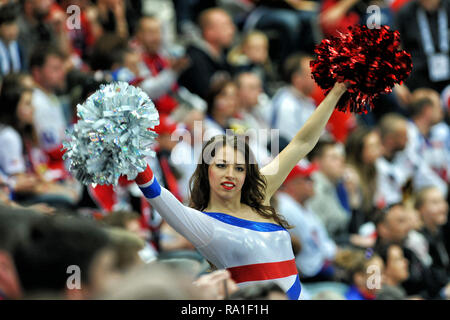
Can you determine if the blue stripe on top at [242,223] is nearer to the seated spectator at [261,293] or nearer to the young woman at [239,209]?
the young woman at [239,209]

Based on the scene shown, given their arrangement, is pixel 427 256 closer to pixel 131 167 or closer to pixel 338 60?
pixel 338 60

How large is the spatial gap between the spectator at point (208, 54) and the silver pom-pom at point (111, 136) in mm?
4297

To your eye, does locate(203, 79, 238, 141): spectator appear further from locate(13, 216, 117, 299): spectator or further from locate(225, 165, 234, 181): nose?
locate(13, 216, 117, 299): spectator

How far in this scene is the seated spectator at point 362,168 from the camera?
7434 millimetres

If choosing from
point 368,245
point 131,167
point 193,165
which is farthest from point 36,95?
point 131,167

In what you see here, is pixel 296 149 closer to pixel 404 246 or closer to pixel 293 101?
pixel 404 246

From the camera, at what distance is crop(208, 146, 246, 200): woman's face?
132 inches

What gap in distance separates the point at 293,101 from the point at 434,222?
1765mm

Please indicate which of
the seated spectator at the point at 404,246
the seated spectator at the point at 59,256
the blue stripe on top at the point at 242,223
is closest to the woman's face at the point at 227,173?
the blue stripe on top at the point at 242,223

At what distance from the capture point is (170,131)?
614 centimetres

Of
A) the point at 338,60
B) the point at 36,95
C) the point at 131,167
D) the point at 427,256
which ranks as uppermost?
the point at 36,95

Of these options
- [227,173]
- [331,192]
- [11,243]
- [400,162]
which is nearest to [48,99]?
[331,192]

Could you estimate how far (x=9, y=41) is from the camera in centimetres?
653

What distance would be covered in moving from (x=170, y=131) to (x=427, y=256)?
2488 mm
